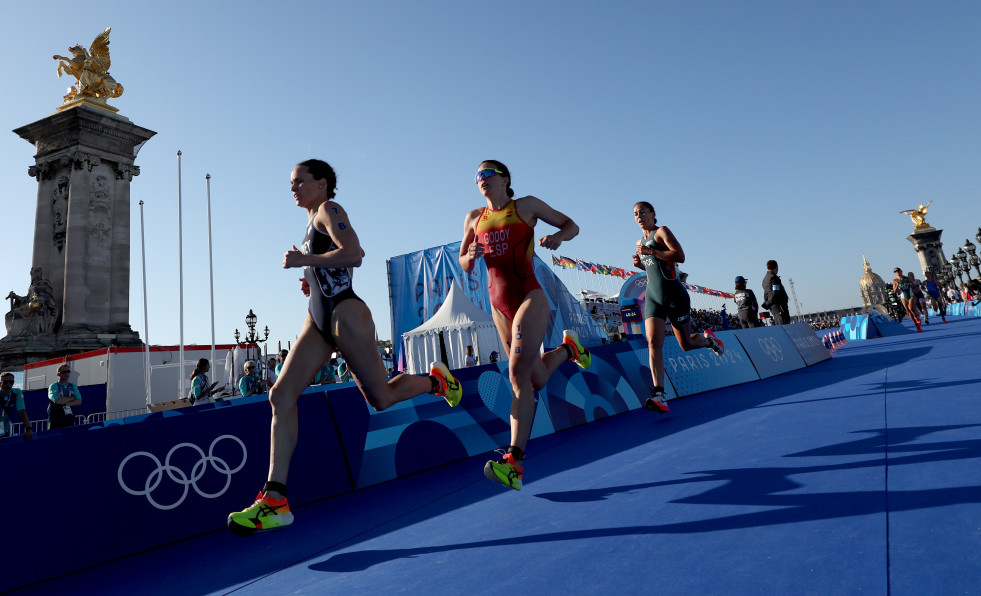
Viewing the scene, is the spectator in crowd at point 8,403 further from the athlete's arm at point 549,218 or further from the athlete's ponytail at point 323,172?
the athlete's arm at point 549,218

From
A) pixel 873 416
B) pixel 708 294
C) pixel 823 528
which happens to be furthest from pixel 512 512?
pixel 708 294

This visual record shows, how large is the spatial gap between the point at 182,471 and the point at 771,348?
9.82 m

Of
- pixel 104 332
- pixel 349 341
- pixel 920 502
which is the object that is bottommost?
pixel 920 502

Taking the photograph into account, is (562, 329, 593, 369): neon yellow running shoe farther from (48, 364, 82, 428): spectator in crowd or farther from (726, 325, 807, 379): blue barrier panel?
(48, 364, 82, 428): spectator in crowd

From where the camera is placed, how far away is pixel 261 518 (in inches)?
102

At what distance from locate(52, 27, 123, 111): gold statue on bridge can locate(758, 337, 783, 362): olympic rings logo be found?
30.1 meters

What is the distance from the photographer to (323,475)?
3961mm

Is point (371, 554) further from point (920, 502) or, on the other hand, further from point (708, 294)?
point (708, 294)

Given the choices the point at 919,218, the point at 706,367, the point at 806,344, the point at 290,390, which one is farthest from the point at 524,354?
the point at 919,218

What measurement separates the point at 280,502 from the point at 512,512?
119 cm

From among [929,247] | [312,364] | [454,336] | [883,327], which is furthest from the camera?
[929,247]

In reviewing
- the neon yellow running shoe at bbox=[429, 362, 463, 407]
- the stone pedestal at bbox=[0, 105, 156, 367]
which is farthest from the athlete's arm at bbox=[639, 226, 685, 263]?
the stone pedestal at bbox=[0, 105, 156, 367]

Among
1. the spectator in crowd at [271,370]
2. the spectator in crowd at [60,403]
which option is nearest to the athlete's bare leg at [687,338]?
the spectator in crowd at [60,403]

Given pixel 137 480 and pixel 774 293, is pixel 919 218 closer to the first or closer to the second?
pixel 774 293
